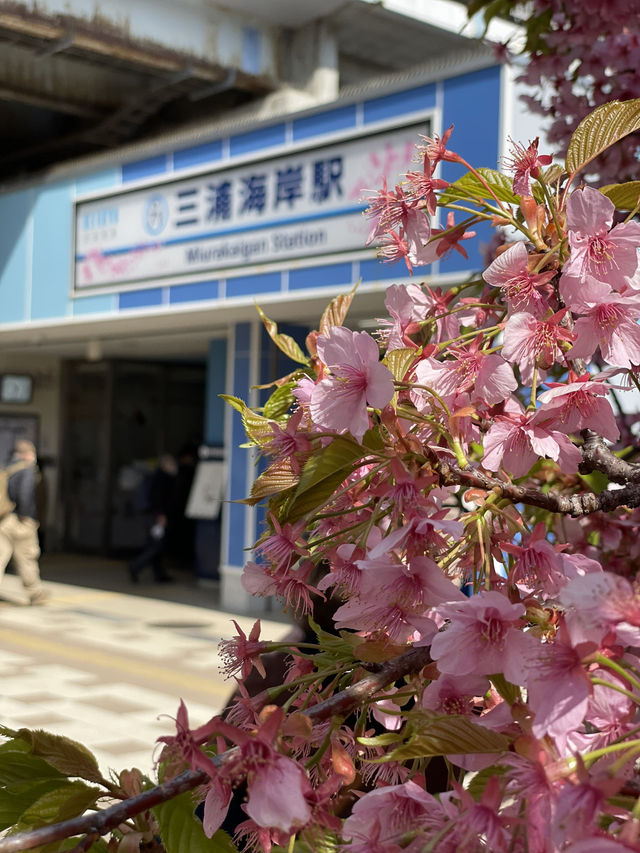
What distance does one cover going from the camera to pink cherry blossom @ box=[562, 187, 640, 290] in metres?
0.83

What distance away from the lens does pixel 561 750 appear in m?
0.60

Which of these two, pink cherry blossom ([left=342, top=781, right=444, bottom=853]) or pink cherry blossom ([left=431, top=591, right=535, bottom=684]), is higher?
pink cherry blossom ([left=431, top=591, right=535, bottom=684])

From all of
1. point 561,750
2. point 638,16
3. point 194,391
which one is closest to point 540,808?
point 561,750

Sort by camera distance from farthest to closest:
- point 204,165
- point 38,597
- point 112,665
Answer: point 38,597 → point 204,165 → point 112,665

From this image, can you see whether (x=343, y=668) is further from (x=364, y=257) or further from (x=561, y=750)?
(x=364, y=257)

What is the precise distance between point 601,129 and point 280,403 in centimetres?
38

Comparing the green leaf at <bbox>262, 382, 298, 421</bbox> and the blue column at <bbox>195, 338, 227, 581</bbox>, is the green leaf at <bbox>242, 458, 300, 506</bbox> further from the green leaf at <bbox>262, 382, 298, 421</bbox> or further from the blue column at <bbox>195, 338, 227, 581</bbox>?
the blue column at <bbox>195, 338, 227, 581</bbox>

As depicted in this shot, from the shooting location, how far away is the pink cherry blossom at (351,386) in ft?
2.51

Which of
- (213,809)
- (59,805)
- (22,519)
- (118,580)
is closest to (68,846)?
(59,805)

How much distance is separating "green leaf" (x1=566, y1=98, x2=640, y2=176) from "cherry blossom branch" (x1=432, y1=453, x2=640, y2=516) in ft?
0.96

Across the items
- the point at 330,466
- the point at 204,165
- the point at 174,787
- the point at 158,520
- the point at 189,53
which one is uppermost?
the point at 189,53

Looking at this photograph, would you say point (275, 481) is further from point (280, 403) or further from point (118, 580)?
point (118, 580)

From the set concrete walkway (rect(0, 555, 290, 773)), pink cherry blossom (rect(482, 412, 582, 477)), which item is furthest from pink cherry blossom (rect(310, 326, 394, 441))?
concrete walkway (rect(0, 555, 290, 773))

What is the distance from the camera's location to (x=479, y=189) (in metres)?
1.00
